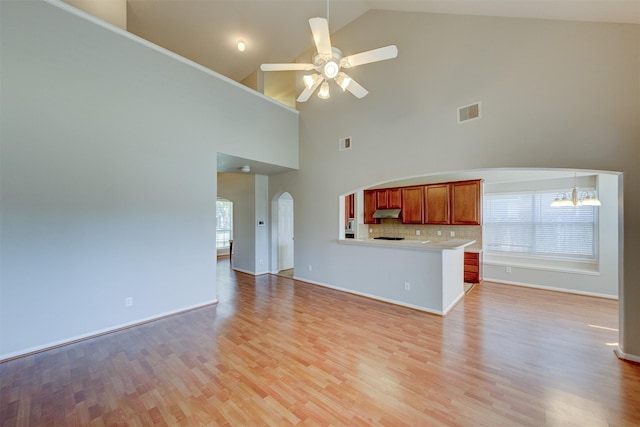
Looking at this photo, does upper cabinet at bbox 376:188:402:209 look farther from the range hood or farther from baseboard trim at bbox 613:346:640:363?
baseboard trim at bbox 613:346:640:363

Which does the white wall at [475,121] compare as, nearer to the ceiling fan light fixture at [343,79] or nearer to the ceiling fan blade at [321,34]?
the ceiling fan light fixture at [343,79]

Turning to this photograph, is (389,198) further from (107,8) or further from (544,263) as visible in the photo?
Result: (107,8)

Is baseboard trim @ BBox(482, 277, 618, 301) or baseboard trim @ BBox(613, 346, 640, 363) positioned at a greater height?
baseboard trim @ BBox(613, 346, 640, 363)

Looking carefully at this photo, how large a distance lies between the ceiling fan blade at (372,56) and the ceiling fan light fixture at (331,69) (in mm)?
103

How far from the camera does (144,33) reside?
5215 mm

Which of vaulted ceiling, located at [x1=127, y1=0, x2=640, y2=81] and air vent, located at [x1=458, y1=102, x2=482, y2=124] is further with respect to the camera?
air vent, located at [x1=458, y1=102, x2=482, y2=124]

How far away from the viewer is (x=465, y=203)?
5617 millimetres

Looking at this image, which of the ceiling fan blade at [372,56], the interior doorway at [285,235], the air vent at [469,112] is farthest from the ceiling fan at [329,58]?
the interior doorway at [285,235]

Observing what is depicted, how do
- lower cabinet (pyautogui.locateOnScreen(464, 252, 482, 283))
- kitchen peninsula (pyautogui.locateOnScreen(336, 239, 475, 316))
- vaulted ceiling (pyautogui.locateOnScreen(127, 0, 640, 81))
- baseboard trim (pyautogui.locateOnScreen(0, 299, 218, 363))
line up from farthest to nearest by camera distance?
lower cabinet (pyautogui.locateOnScreen(464, 252, 482, 283)) < kitchen peninsula (pyautogui.locateOnScreen(336, 239, 475, 316)) < vaulted ceiling (pyautogui.locateOnScreen(127, 0, 640, 81)) < baseboard trim (pyautogui.locateOnScreen(0, 299, 218, 363))

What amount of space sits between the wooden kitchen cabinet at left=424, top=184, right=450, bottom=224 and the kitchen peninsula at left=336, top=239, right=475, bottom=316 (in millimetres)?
1630

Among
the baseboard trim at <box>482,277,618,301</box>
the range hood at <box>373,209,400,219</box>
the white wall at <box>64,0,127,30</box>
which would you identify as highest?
the white wall at <box>64,0,127,30</box>

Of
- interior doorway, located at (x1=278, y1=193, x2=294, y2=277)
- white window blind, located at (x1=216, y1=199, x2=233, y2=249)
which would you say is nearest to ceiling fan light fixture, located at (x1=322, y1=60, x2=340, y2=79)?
interior doorway, located at (x1=278, y1=193, x2=294, y2=277)

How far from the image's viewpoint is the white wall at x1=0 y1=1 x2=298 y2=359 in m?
2.59

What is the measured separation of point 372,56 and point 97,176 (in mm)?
3496
